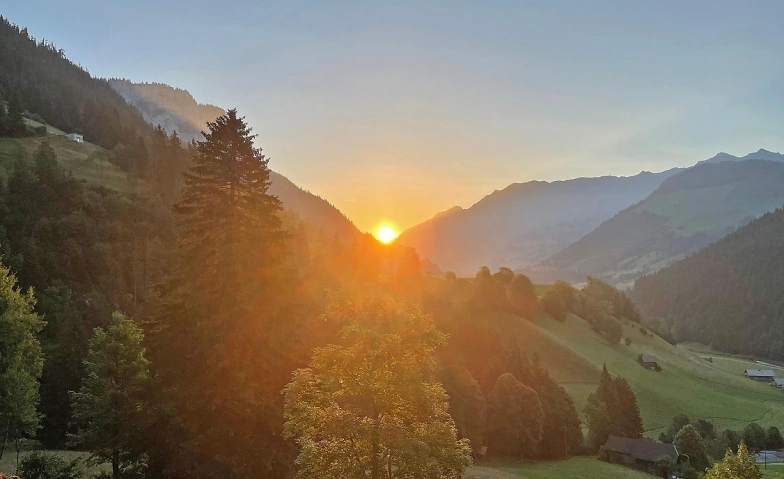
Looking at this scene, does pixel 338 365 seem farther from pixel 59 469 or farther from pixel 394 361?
pixel 59 469

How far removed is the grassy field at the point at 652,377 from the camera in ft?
290

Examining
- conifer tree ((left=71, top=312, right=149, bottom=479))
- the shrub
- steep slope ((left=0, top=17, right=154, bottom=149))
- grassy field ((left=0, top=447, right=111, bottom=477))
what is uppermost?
steep slope ((left=0, top=17, right=154, bottom=149))

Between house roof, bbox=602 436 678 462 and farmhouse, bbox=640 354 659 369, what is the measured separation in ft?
174

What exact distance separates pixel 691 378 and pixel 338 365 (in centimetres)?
12547

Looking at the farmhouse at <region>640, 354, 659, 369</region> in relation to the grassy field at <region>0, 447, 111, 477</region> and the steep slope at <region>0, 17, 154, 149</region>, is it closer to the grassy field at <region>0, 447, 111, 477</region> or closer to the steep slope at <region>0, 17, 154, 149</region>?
the grassy field at <region>0, 447, 111, 477</region>

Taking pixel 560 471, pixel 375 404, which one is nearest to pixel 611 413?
pixel 560 471

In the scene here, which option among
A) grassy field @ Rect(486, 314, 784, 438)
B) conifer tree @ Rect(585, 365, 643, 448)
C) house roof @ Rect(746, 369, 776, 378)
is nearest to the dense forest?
conifer tree @ Rect(585, 365, 643, 448)

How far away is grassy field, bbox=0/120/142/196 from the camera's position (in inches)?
3226

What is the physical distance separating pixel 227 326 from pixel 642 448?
63071 mm

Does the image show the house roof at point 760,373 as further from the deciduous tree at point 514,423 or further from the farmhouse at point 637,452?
the deciduous tree at point 514,423

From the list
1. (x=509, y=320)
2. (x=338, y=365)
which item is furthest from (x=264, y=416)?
(x=509, y=320)

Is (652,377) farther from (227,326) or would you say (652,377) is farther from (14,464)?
(14,464)

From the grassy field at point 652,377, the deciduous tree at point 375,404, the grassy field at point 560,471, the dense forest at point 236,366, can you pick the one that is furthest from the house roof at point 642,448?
the deciduous tree at point 375,404

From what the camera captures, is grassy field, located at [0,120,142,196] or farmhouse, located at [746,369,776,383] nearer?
grassy field, located at [0,120,142,196]
